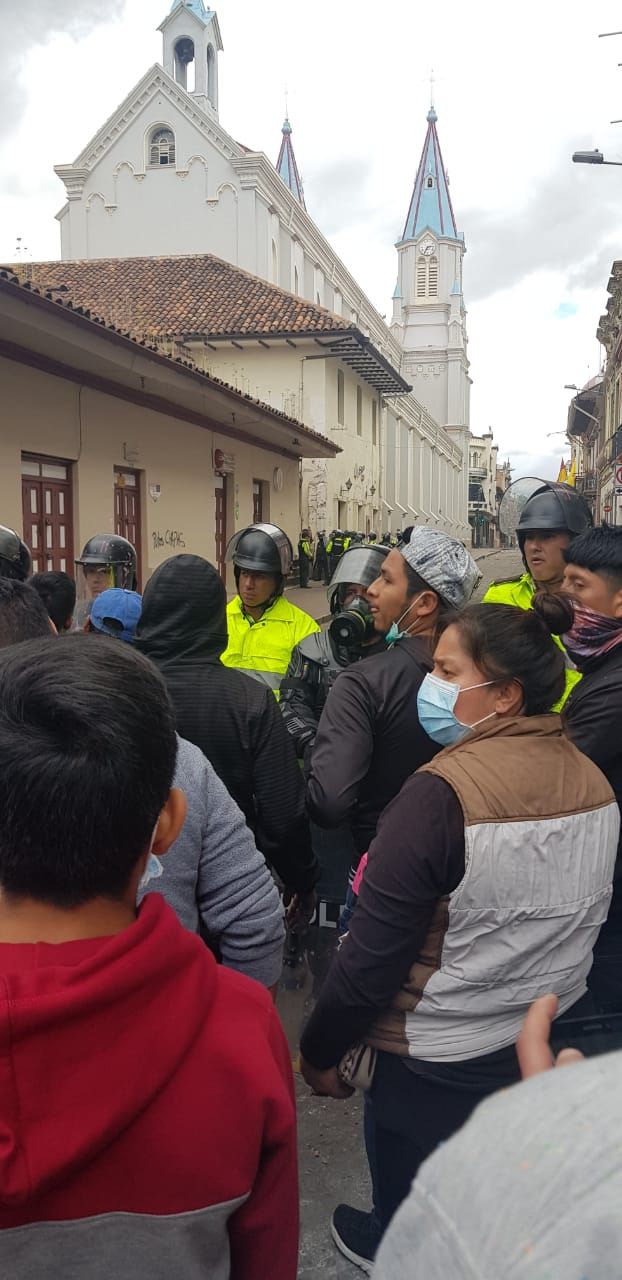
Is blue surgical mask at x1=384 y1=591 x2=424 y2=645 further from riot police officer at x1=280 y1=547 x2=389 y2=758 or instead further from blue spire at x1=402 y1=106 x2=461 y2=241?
blue spire at x1=402 y1=106 x2=461 y2=241

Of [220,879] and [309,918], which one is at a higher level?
[220,879]

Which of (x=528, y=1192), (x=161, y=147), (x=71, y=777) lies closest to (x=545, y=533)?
(x=71, y=777)

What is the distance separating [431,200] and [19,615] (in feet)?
241

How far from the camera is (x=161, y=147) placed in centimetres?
3112

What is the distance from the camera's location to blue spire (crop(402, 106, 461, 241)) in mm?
66875

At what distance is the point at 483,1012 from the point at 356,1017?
0.25 metres

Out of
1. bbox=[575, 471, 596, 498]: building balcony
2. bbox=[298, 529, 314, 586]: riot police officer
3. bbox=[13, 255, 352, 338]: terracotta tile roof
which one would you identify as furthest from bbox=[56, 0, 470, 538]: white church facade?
bbox=[575, 471, 596, 498]: building balcony

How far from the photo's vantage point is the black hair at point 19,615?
2182 mm

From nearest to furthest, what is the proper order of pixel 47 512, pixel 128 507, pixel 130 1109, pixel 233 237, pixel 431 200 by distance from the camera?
pixel 130 1109
pixel 47 512
pixel 128 507
pixel 233 237
pixel 431 200

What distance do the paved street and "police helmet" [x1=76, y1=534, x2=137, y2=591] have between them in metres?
2.46

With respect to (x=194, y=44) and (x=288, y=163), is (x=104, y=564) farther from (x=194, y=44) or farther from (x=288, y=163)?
(x=288, y=163)

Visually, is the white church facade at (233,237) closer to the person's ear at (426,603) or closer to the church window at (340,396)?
the church window at (340,396)

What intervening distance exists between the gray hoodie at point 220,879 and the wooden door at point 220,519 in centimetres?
1626

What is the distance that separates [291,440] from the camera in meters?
20.5
